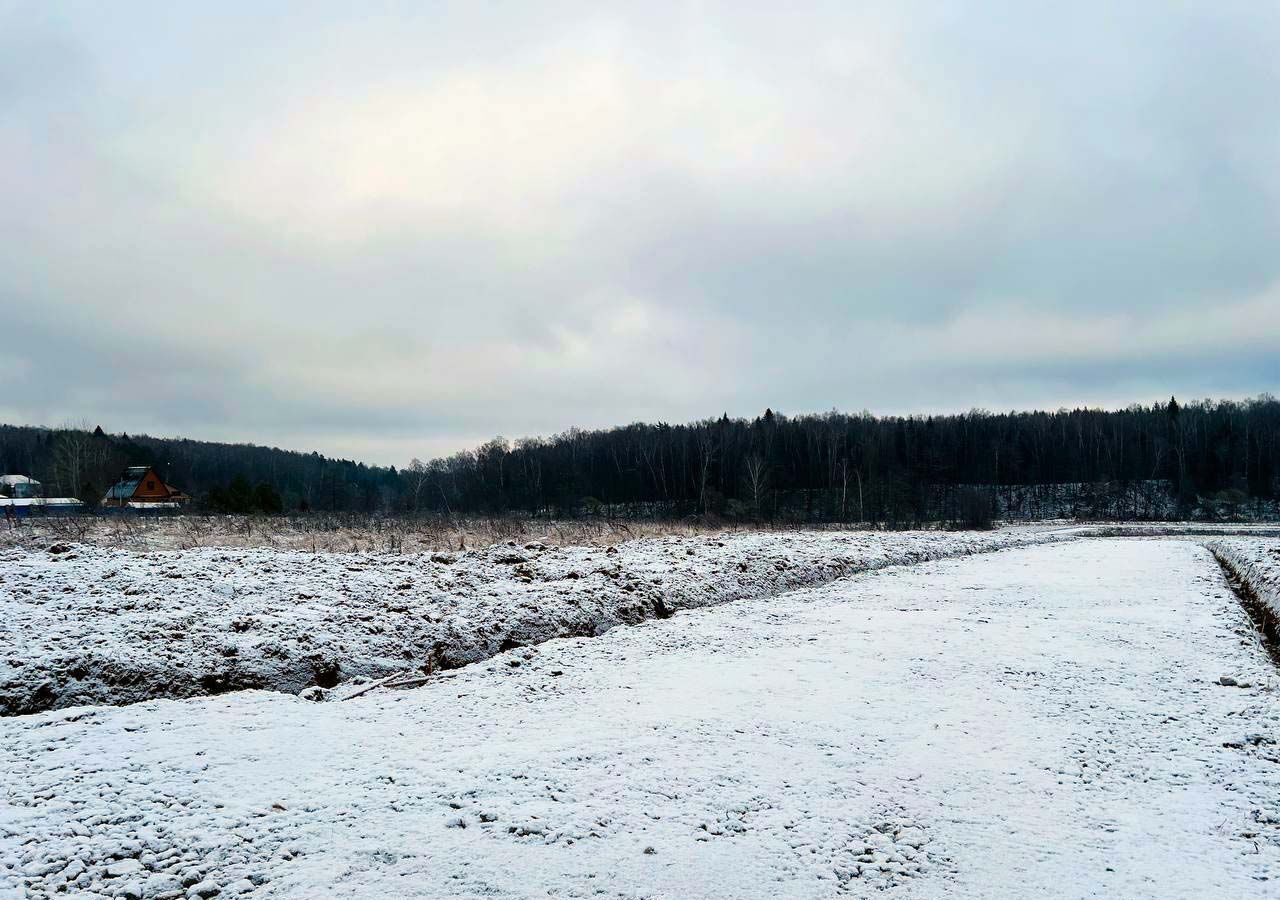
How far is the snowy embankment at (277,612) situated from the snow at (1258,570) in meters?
12.0

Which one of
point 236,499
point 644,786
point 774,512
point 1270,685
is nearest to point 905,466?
point 774,512

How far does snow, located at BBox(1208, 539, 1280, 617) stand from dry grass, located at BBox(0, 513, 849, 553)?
745 inches

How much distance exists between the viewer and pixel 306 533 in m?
24.3

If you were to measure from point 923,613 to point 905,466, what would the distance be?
81.8 m

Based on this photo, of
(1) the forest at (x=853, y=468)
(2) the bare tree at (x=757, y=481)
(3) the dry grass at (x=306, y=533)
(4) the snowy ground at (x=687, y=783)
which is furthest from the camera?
(1) the forest at (x=853, y=468)

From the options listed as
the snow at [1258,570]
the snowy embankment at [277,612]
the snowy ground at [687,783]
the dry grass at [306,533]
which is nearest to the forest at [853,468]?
the snow at [1258,570]

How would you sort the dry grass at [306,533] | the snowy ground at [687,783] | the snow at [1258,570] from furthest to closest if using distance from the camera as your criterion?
the dry grass at [306,533] → the snow at [1258,570] → the snowy ground at [687,783]

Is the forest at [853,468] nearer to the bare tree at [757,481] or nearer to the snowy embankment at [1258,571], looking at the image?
the bare tree at [757,481]

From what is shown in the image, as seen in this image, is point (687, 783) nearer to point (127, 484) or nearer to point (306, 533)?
point (306, 533)

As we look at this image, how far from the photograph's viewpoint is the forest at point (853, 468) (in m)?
73.8

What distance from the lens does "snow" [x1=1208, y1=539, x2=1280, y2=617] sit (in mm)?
15503

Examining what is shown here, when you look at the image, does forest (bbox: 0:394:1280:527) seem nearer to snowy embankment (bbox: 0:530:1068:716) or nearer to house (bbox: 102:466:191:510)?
house (bbox: 102:466:191:510)

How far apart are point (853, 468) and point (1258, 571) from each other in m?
71.5

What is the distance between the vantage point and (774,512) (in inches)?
2840
